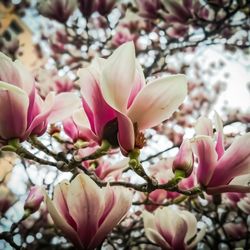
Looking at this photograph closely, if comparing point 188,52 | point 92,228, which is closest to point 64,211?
point 92,228

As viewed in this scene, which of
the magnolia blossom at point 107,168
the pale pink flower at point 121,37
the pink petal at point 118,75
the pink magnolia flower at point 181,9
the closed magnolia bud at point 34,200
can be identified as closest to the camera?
the pink petal at point 118,75

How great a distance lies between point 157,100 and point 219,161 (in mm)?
140

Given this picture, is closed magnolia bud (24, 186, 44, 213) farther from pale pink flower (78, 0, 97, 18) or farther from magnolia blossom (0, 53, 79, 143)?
pale pink flower (78, 0, 97, 18)

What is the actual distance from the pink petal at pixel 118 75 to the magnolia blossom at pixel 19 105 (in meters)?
0.11

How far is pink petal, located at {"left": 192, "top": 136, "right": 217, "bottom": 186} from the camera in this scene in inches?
20.9

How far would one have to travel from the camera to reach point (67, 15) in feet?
4.88

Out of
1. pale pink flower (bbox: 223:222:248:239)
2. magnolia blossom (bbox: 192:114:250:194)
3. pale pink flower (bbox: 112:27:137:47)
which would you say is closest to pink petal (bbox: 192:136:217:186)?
magnolia blossom (bbox: 192:114:250:194)

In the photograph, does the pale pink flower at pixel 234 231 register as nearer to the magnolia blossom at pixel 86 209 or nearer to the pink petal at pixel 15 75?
the magnolia blossom at pixel 86 209

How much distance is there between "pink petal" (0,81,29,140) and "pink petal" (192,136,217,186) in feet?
0.83

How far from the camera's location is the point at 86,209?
19.8 inches

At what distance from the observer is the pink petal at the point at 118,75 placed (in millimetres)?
473

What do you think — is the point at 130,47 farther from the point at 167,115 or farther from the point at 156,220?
the point at 156,220

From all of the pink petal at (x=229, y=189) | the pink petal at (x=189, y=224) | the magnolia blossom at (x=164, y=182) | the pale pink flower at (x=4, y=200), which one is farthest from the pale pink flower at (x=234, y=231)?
the pink petal at (x=229, y=189)

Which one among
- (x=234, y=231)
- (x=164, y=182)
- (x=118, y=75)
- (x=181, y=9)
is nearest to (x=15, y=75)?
(x=118, y=75)
